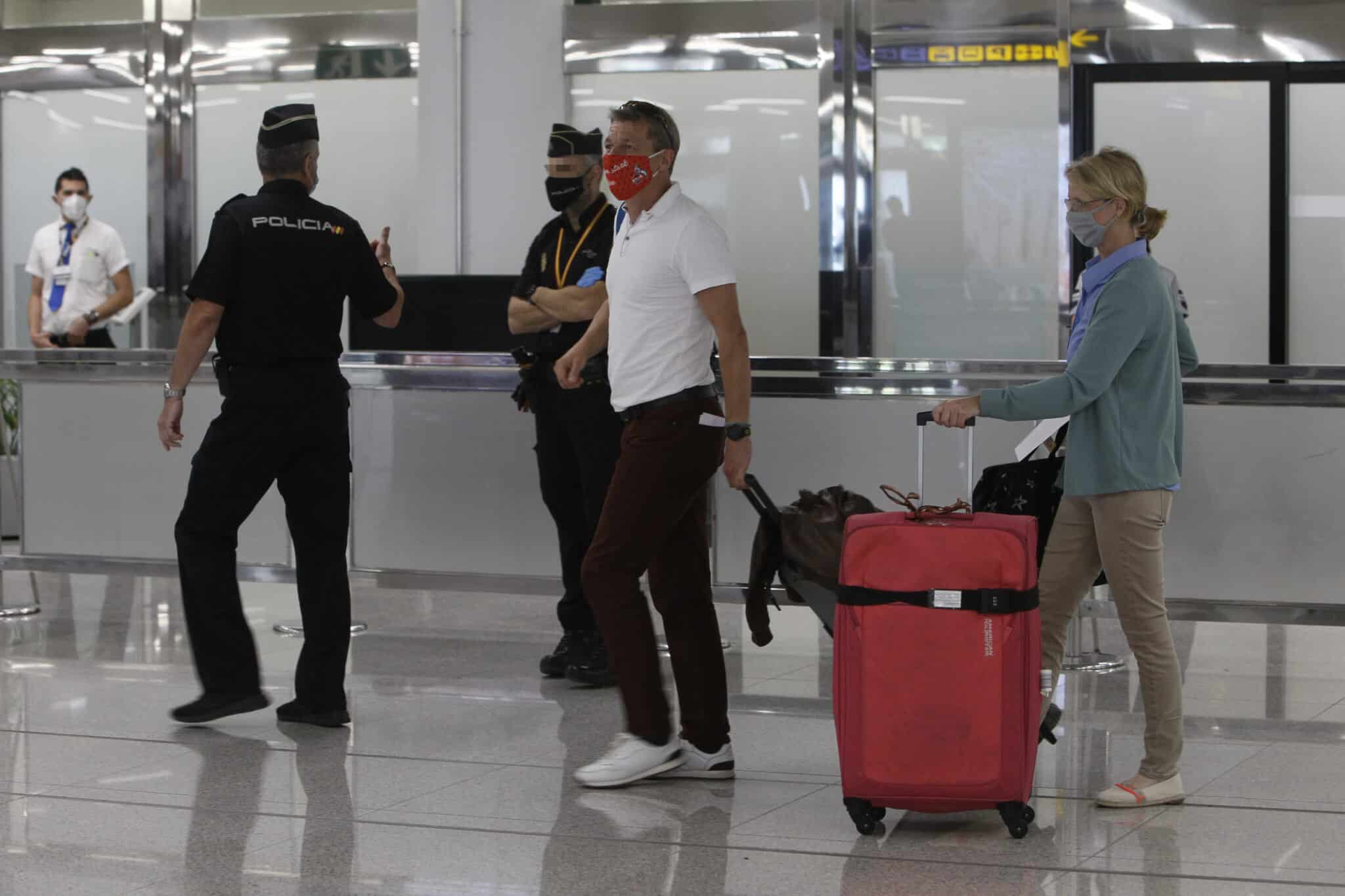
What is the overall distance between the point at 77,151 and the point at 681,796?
915 centimetres

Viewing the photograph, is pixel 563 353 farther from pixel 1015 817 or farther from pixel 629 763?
pixel 1015 817

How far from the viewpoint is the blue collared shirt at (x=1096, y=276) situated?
4.18 metres

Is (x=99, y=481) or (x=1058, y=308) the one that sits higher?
(x=1058, y=308)

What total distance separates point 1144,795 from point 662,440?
1.48 meters

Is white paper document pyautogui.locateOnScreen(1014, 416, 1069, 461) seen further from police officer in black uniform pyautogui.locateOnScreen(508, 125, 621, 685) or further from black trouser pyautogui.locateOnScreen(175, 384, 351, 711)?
black trouser pyautogui.locateOnScreen(175, 384, 351, 711)

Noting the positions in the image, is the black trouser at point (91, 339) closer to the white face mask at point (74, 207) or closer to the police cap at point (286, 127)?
the white face mask at point (74, 207)

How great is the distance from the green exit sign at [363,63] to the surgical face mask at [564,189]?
5.51m

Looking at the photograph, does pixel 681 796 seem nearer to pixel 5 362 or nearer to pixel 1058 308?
pixel 5 362

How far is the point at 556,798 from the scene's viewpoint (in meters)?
4.41

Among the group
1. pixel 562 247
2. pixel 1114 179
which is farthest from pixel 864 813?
pixel 562 247

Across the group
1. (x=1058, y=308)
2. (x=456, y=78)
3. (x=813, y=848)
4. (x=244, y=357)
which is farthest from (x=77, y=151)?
(x=813, y=848)

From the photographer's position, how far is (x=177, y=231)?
11820mm

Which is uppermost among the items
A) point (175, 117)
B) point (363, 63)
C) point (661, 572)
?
point (363, 63)

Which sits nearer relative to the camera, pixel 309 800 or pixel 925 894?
pixel 925 894
